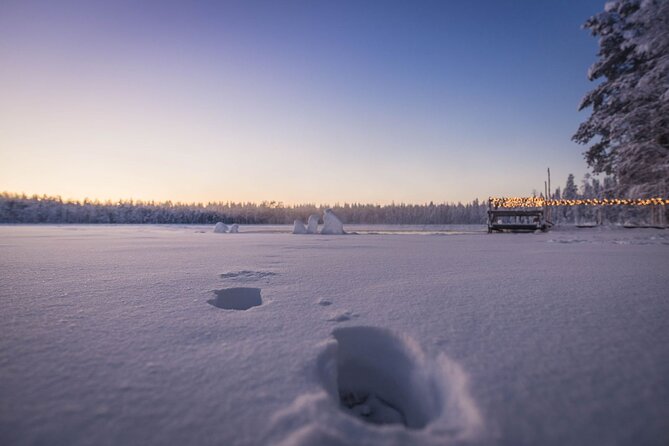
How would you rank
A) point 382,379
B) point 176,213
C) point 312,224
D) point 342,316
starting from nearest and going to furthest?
point 382,379, point 342,316, point 312,224, point 176,213

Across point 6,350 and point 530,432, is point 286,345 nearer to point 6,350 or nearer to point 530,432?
point 530,432

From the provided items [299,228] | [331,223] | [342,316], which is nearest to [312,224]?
[299,228]

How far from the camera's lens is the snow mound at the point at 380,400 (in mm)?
836

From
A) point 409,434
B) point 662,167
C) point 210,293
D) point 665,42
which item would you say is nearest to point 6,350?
point 210,293

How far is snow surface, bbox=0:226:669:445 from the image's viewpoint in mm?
847

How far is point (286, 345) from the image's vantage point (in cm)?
132

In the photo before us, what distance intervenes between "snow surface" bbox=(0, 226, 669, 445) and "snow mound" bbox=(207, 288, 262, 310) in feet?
0.05

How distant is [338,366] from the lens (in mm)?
1355

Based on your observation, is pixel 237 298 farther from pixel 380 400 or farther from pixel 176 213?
pixel 176 213

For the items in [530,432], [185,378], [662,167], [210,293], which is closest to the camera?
[530,432]

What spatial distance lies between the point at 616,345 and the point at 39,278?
13.3ft

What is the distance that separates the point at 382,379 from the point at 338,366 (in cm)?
20

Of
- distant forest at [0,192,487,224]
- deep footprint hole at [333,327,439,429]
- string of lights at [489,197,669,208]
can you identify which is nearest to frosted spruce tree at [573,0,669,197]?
string of lights at [489,197,669,208]

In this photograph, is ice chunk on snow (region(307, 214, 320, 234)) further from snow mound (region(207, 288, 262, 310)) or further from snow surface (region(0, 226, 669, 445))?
snow surface (region(0, 226, 669, 445))
